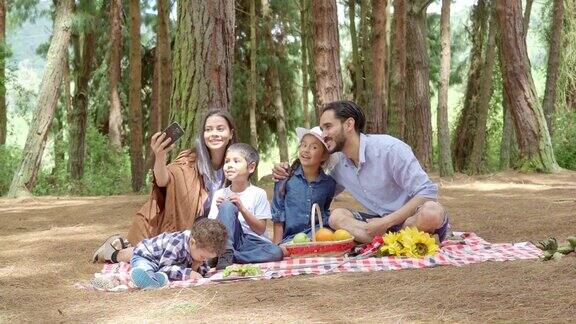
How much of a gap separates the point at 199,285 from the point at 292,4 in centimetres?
1694

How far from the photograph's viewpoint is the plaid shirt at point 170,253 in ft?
15.6

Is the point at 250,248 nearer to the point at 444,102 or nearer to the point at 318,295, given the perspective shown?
the point at 318,295

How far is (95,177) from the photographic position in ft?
59.2

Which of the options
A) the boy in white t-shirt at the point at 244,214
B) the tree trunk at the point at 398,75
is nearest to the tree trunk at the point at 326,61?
the boy in white t-shirt at the point at 244,214

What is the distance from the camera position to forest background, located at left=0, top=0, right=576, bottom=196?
340 inches

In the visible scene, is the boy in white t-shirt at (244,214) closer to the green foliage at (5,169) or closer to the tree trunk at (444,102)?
the tree trunk at (444,102)

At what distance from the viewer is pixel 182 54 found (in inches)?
294

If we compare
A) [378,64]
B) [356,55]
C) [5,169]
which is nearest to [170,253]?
[378,64]

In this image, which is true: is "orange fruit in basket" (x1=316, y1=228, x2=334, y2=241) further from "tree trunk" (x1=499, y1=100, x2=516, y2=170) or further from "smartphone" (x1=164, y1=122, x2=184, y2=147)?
"tree trunk" (x1=499, y1=100, x2=516, y2=170)

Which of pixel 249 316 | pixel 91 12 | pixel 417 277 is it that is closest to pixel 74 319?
pixel 249 316

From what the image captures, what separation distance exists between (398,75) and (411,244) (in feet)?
27.1

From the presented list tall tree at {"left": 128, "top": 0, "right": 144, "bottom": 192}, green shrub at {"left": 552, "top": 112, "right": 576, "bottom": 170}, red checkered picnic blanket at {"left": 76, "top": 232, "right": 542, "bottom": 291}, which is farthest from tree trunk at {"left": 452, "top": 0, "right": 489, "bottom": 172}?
red checkered picnic blanket at {"left": 76, "top": 232, "right": 542, "bottom": 291}

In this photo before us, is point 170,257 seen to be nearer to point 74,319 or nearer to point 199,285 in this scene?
point 199,285

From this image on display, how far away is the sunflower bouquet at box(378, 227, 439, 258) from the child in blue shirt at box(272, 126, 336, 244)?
0.78m
